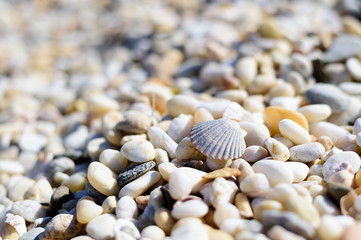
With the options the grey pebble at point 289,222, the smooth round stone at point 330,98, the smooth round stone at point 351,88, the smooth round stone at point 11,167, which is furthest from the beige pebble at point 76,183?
the smooth round stone at point 351,88

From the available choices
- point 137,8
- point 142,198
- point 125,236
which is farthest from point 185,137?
point 137,8

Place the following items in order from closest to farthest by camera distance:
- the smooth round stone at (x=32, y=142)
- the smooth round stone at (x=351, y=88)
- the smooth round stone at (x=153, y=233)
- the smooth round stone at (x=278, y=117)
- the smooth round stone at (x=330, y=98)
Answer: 1. the smooth round stone at (x=153, y=233)
2. the smooth round stone at (x=278, y=117)
3. the smooth round stone at (x=330, y=98)
4. the smooth round stone at (x=351, y=88)
5. the smooth round stone at (x=32, y=142)

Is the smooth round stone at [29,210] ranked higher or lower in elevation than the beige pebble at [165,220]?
lower

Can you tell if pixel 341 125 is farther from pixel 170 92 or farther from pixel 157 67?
pixel 157 67

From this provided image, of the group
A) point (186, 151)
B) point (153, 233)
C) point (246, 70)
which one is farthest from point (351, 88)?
point (153, 233)

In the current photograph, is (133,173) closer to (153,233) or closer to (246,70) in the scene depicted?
(153,233)

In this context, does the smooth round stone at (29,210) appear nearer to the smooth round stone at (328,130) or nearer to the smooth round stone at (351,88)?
the smooth round stone at (328,130)
